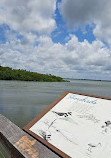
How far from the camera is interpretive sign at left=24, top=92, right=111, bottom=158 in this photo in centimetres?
116

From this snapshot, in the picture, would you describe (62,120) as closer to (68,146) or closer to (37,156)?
(68,146)

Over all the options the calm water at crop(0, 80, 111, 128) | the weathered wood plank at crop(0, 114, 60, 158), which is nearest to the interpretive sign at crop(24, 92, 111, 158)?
the weathered wood plank at crop(0, 114, 60, 158)

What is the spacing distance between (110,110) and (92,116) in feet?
0.72

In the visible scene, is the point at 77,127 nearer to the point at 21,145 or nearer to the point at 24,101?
the point at 21,145

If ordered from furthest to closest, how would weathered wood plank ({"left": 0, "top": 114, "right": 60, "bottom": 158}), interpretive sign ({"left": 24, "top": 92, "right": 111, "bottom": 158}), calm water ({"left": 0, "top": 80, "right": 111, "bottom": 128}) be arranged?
calm water ({"left": 0, "top": 80, "right": 111, "bottom": 128}) < interpretive sign ({"left": 24, "top": 92, "right": 111, "bottom": 158}) < weathered wood plank ({"left": 0, "top": 114, "right": 60, "bottom": 158})

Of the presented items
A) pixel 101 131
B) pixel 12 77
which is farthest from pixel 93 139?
pixel 12 77

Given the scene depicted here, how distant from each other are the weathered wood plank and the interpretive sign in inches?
12.0

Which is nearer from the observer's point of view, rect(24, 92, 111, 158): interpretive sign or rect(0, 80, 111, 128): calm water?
rect(24, 92, 111, 158): interpretive sign

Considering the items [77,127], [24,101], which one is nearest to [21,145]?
[77,127]

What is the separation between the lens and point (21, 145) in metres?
0.97

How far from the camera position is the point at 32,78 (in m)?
51.5

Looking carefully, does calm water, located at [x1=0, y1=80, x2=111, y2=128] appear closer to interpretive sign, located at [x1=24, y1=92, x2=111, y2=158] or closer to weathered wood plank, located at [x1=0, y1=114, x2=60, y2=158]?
interpretive sign, located at [x1=24, y1=92, x2=111, y2=158]

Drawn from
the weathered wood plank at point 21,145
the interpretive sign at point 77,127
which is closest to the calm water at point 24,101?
the interpretive sign at point 77,127

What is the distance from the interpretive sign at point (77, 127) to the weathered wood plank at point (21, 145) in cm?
30
